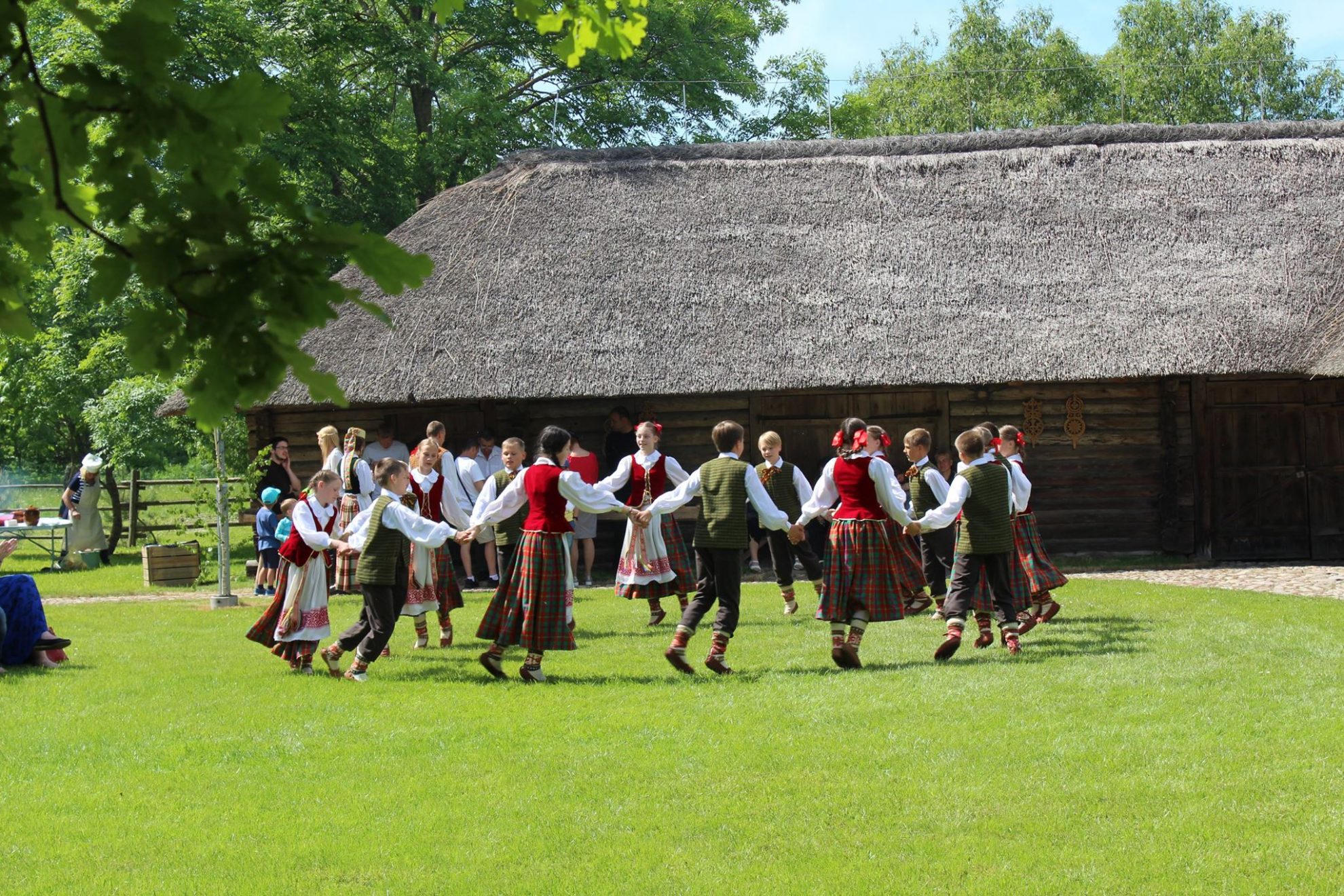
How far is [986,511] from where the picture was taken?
9273 mm

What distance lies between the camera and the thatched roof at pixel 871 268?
50.8 ft

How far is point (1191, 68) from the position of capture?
1569 inches

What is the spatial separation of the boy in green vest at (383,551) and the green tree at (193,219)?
598 centimetres

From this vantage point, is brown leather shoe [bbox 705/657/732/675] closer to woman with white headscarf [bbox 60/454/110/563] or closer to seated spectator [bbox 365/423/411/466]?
seated spectator [bbox 365/423/411/466]

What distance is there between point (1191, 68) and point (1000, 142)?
80.0 feet

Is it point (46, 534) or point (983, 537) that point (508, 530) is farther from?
point (46, 534)

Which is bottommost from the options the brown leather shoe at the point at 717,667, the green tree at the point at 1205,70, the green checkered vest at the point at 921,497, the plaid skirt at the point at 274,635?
the brown leather shoe at the point at 717,667

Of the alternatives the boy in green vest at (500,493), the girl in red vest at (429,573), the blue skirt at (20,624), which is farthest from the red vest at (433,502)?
the blue skirt at (20,624)

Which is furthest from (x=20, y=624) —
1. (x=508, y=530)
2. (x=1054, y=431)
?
(x=1054, y=431)

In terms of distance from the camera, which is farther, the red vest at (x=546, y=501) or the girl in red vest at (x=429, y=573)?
the girl in red vest at (x=429, y=573)

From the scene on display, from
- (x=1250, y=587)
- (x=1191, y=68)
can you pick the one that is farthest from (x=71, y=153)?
(x=1191, y=68)

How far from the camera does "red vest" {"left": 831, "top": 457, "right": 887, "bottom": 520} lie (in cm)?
903

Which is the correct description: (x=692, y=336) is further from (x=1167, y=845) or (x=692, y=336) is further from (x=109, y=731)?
(x=1167, y=845)

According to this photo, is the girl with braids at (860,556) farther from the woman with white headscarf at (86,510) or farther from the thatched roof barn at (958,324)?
the woman with white headscarf at (86,510)
